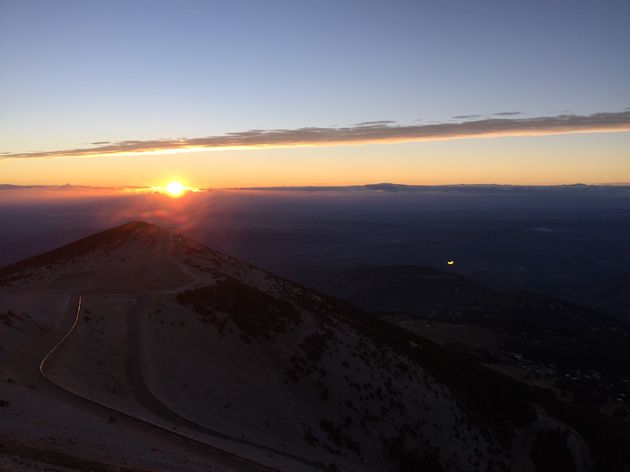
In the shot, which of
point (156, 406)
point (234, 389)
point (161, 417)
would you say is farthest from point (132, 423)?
point (234, 389)

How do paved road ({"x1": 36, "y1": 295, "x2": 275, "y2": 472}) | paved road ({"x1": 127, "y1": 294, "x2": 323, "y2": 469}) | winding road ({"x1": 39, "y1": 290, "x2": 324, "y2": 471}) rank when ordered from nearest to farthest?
paved road ({"x1": 36, "y1": 295, "x2": 275, "y2": 472}), winding road ({"x1": 39, "y1": 290, "x2": 324, "y2": 471}), paved road ({"x1": 127, "y1": 294, "x2": 323, "y2": 469})

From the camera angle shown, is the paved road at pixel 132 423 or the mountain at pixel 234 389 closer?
the mountain at pixel 234 389

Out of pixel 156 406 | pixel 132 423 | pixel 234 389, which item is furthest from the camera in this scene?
pixel 234 389

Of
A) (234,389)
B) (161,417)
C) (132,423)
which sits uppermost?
(132,423)

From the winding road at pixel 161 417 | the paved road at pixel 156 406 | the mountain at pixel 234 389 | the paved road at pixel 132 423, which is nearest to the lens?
the mountain at pixel 234 389

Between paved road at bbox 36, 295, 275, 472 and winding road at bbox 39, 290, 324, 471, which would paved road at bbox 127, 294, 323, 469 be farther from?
paved road at bbox 36, 295, 275, 472

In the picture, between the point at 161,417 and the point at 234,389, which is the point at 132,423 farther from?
the point at 234,389

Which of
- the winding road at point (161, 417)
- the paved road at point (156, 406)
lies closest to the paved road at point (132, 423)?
the winding road at point (161, 417)

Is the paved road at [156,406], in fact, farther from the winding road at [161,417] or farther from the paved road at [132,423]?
the paved road at [132,423]

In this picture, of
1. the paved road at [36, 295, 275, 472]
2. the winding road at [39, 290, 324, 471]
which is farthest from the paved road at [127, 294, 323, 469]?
the paved road at [36, 295, 275, 472]
